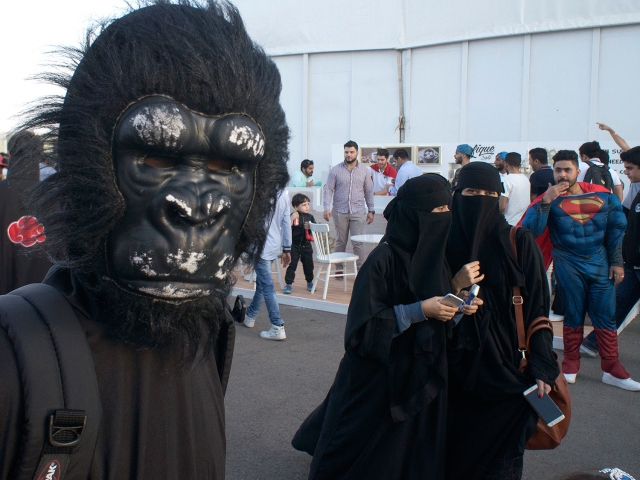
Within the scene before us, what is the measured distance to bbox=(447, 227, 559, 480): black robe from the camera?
300cm

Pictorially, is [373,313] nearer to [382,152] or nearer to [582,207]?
[582,207]

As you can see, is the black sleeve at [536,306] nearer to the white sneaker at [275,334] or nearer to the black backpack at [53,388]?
the black backpack at [53,388]

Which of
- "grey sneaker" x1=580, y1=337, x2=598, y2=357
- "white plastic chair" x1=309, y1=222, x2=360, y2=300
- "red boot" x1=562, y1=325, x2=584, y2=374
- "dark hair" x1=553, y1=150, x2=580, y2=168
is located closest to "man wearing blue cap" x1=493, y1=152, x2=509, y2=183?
"white plastic chair" x1=309, y1=222, x2=360, y2=300

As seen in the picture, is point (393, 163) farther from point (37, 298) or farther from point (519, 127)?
point (37, 298)

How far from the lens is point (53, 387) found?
41.4 inches

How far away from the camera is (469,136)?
1523cm

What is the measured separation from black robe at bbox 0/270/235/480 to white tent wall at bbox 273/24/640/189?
982 centimetres

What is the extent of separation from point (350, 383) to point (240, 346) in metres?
3.31

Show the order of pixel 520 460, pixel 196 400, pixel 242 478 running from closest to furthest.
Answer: pixel 196 400 → pixel 520 460 → pixel 242 478

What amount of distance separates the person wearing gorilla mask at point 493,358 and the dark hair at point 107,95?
2.15 m

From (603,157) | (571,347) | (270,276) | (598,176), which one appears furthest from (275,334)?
(603,157)

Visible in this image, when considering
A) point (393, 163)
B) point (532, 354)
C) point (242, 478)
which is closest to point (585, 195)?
point (532, 354)

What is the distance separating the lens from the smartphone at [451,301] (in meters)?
2.84

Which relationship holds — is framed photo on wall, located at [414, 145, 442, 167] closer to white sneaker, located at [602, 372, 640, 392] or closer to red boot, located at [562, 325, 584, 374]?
red boot, located at [562, 325, 584, 374]
